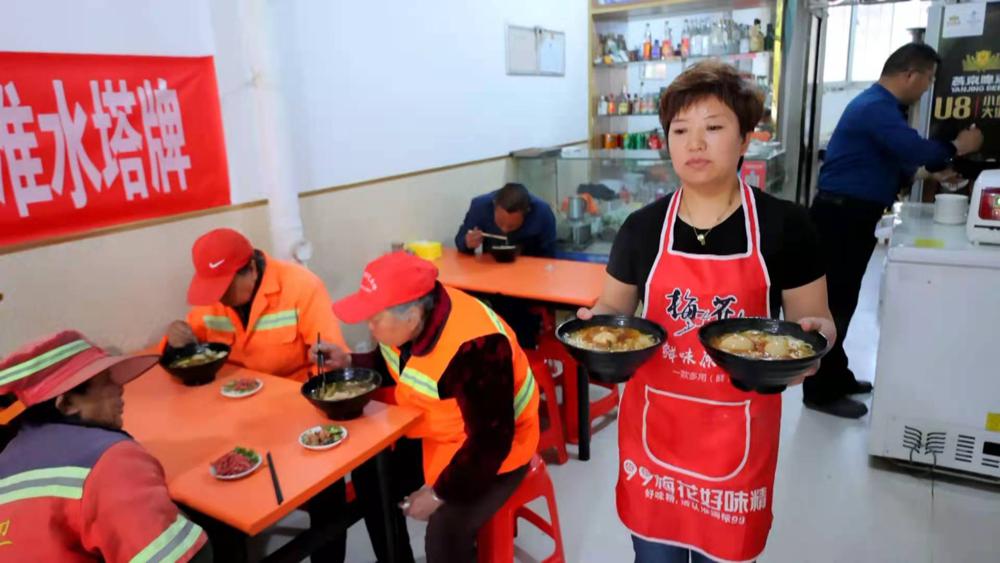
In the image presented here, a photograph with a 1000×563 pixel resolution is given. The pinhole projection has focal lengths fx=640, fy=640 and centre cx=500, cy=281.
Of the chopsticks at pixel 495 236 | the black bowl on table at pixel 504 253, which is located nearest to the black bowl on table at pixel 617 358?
the black bowl on table at pixel 504 253

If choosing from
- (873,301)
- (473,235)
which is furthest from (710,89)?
(873,301)

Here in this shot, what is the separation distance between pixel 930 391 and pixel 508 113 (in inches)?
119

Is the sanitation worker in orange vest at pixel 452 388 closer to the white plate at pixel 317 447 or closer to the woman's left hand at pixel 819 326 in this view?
the white plate at pixel 317 447

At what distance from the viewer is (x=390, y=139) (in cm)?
355

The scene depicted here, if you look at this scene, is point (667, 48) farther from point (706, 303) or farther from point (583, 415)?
point (706, 303)

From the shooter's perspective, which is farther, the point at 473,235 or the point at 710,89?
the point at 473,235

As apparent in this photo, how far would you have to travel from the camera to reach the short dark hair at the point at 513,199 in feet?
11.4

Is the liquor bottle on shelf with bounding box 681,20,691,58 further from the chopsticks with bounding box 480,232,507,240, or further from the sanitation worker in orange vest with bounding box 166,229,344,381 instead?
the sanitation worker in orange vest with bounding box 166,229,344,381

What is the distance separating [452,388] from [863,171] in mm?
2438

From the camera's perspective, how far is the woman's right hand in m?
2.24

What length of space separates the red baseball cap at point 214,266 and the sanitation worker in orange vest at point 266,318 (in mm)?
22

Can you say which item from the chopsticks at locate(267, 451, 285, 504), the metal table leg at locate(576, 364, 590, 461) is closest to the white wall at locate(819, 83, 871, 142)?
the metal table leg at locate(576, 364, 590, 461)

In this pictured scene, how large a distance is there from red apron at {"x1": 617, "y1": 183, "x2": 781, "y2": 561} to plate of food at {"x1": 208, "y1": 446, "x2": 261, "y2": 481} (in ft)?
2.98

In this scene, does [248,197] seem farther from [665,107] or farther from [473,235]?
[665,107]
